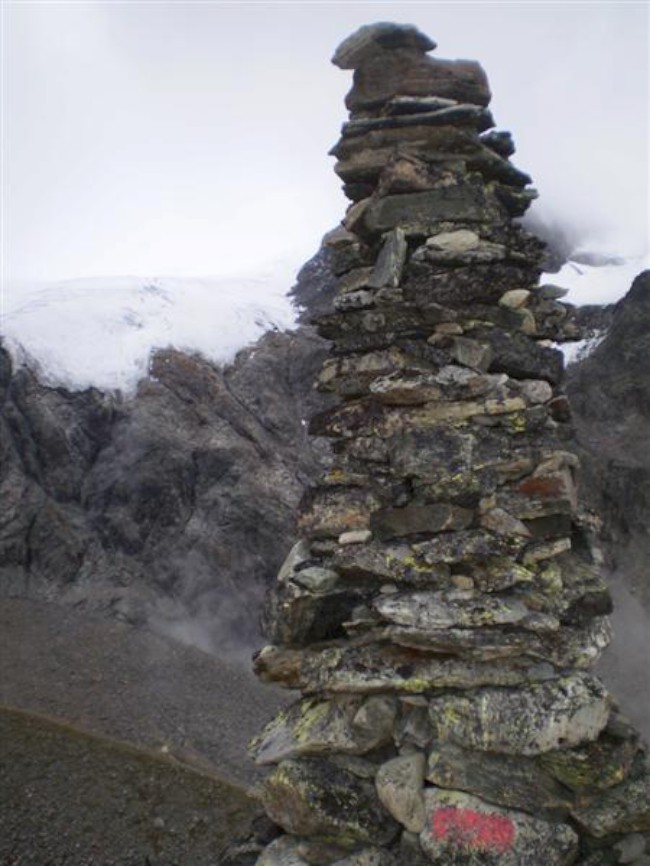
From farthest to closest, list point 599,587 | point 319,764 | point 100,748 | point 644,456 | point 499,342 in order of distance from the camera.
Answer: point 644,456, point 100,748, point 499,342, point 599,587, point 319,764

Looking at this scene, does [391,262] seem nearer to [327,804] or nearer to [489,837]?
[327,804]

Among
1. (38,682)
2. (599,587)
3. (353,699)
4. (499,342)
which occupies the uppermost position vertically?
(499,342)

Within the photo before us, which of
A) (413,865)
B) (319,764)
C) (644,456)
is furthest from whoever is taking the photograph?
(644,456)

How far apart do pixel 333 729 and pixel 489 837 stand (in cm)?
120

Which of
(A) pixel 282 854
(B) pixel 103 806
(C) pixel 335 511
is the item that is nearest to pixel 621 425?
(B) pixel 103 806

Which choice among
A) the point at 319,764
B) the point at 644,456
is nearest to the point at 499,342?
the point at 319,764

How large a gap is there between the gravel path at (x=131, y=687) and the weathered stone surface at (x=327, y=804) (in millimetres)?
22955

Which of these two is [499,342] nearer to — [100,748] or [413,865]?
[413,865]

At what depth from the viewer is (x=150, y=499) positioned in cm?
4981

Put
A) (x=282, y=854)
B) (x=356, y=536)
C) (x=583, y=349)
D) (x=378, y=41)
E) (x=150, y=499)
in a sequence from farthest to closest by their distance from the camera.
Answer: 1. (x=583, y=349)
2. (x=150, y=499)
3. (x=378, y=41)
4. (x=356, y=536)
5. (x=282, y=854)

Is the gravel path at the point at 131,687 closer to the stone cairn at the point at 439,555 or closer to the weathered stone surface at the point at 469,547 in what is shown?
the stone cairn at the point at 439,555

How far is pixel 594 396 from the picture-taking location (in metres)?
58.7

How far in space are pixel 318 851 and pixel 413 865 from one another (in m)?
0.66

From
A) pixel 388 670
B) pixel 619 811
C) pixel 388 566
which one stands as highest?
pixel 388 566
